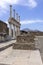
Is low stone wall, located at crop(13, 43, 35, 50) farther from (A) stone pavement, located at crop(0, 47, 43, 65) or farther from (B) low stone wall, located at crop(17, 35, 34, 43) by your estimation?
(A) stone pavement, located at crop(0, 47, 43, 65)

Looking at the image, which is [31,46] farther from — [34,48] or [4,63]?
[4,63]

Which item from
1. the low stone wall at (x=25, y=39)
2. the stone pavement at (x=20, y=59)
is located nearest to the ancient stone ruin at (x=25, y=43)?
the low stone wall at (x=25, y=39)

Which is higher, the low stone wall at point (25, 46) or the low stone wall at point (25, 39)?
the low stone wall at point (25, 39)

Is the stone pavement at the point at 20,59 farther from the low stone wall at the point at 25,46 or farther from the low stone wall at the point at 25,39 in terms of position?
the low stone wall at the point at 25,39

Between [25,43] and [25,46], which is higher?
[25,43]

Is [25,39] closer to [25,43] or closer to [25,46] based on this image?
[25,43]

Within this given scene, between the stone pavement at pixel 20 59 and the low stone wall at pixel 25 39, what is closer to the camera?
the stone pavement at pixel 20 59

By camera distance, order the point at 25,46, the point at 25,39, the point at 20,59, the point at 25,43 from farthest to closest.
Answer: the point at 25,39 < the point at 25,43 < the point at 25,46 < the point at 20,59

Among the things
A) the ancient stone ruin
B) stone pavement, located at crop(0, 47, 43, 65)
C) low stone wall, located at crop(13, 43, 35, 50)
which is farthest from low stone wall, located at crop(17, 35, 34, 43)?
stone pavement, located at crop(0, 47, 43, 65)

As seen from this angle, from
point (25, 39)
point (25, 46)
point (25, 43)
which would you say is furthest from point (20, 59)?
point (25, 39)

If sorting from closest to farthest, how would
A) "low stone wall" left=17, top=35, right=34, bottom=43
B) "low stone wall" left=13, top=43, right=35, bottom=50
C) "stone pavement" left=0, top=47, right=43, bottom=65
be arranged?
"stone pavement" left=0, top=47, right=43, bottom=65, "low stone wall" left=13, top=43, right=35, bottom=50, "low stone wall" left=17, top=35, right=34, bottom=43

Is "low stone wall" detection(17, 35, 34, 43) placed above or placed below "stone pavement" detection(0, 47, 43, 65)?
above

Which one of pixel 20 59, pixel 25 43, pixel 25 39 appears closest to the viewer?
pixel 20 59

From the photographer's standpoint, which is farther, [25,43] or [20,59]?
[25,43]
